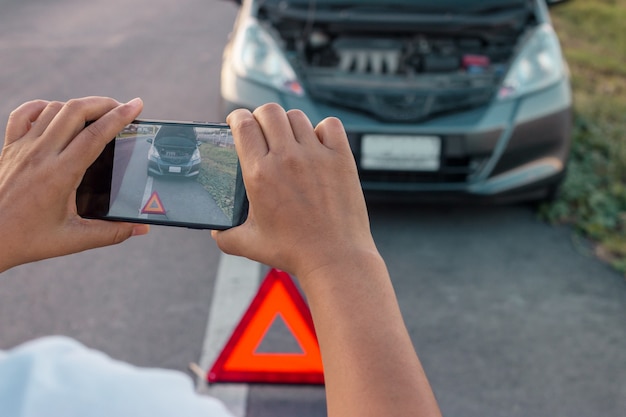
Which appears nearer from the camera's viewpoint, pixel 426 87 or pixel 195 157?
pixel 195 157

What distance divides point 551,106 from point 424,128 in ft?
2.56

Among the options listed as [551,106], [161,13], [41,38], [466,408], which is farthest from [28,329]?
[161,13]

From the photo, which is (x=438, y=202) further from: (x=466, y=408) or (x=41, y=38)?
(x=41, y=38)

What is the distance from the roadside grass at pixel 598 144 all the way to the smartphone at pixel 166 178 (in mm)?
3101

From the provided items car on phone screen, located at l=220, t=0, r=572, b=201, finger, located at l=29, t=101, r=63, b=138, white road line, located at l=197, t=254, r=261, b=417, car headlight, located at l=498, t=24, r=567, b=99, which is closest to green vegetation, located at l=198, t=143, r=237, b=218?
finger, located at l=29, t=101, r=63, b=138

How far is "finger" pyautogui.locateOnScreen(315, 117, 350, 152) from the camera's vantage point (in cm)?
105

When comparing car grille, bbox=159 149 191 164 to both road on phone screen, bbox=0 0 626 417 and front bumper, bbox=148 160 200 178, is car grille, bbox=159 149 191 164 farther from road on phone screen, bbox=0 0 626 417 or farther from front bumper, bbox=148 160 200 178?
road on phone screen, bbox=0 0 626 417

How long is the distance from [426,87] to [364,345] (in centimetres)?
336

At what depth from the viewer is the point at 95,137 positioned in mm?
1160

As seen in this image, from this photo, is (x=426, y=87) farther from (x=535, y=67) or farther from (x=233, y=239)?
(x=233, y=239)

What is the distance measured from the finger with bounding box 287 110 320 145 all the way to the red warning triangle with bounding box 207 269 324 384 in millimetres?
1742

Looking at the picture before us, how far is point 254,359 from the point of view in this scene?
112 inches

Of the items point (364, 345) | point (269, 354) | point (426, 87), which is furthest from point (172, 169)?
point (426, 87)

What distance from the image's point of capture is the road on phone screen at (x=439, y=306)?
9.43 feet
